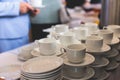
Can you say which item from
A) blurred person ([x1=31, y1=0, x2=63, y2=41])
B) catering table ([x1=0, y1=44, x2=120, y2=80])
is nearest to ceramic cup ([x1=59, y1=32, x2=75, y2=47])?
catering table ([x1=0, y1=44, x2=120, y2=80])

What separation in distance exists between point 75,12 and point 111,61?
6.66ft

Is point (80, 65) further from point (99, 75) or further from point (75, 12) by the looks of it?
point (75, 12)

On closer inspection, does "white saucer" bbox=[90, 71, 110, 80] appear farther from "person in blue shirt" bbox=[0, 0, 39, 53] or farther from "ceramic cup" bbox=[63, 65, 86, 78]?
"person in blue shirt" bbox=[0, 0, 39, 53]

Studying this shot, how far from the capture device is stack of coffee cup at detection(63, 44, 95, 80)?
78 centimetres

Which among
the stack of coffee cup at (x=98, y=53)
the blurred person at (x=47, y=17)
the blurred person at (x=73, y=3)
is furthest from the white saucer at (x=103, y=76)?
the blurred person at (x=73, y=3)

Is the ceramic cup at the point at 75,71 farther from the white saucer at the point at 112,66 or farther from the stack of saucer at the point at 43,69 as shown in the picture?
the white saucer at the point at 112,66

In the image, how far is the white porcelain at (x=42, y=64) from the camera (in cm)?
72

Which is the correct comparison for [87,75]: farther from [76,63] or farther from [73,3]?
[73,3]

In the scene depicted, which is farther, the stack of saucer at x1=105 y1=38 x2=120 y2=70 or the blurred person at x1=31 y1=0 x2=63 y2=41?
the blurred person at x1=31 y1=0 x2=63 y2=41

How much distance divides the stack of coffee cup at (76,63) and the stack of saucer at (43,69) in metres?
0.05

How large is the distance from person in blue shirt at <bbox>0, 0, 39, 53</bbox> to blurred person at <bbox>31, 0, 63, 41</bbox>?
0.68 meters

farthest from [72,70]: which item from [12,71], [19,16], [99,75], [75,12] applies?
[75,12]

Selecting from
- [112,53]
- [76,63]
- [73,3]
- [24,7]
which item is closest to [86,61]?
[76,63]

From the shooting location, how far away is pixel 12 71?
90cm
